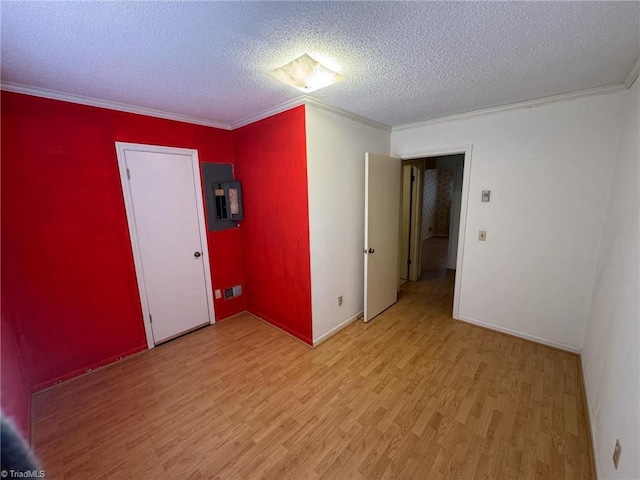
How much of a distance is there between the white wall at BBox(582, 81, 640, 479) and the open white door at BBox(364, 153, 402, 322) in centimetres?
179

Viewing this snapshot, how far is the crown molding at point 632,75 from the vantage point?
1.59 metres

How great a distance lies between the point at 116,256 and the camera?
91.2 inches

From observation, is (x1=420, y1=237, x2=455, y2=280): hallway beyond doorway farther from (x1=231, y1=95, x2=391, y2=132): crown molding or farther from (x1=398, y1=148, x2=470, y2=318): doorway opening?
(x1=231, y1=95, x2=391, y2=132): crown molding

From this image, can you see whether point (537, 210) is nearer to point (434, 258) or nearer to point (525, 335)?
point (525, 335)

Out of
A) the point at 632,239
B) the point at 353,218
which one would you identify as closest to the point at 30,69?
the point at 353,218

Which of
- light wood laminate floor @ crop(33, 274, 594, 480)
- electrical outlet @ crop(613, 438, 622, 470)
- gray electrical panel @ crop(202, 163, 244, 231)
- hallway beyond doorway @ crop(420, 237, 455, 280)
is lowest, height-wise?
light wood laminate floor @ crop(33, 274, 594, 480)

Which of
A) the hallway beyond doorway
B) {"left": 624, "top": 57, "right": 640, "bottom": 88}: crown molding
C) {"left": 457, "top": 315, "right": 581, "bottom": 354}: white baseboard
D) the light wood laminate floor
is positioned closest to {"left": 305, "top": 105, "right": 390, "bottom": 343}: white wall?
the light wood laminate floor

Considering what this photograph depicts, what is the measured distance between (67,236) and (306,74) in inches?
87.9

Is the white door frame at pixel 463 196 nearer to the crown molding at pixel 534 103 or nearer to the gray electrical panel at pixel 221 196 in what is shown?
the crown molding at pixel 534 103

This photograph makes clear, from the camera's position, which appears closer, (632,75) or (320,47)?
(320,47)

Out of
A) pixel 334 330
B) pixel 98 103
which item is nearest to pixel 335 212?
pixel 334 330

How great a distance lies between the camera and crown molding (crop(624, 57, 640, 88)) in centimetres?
159

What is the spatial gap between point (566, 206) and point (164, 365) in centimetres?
383

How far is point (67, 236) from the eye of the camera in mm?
2059
